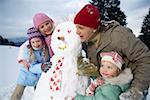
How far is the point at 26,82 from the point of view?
5.33ft

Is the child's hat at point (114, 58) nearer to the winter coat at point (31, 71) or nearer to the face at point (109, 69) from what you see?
the face at point (109, 69)

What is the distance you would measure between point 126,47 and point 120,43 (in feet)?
0.08

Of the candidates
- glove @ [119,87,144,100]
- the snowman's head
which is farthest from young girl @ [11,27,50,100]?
glove @ [119,87,144,100]

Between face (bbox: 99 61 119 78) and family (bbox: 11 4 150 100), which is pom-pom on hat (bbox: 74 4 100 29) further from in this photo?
face (bbox: 99 61 119 78)

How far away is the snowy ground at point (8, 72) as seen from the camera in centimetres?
167

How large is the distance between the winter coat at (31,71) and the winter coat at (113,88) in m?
0.25

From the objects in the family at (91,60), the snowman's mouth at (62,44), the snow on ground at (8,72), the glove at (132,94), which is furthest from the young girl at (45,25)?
the glove at (132,94)

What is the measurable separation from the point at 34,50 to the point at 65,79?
0.79 ft

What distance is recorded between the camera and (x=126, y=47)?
1342 millimetres

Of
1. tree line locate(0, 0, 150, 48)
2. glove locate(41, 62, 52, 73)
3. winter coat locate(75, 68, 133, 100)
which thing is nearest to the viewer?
winter coat locate(75, 68, 133, 100)

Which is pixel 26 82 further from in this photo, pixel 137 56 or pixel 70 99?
pixel 137 56

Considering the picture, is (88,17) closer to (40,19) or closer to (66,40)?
(66,40)

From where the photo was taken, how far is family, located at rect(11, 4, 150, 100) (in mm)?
1354

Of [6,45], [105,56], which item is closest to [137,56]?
[105,56]
